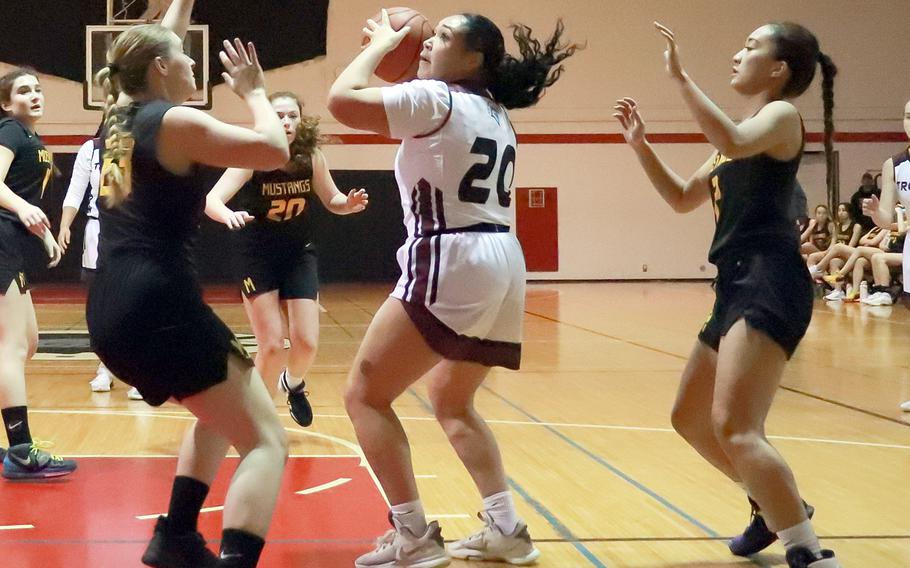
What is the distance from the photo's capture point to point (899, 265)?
48.1 ft

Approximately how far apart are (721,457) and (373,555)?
128cm

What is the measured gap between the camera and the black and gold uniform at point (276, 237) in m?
5.66

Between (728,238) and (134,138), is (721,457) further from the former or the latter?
(134,138)

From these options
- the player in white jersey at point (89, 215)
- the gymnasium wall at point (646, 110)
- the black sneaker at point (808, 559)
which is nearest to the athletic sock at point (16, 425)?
the player in white jersey at point (89, 215)

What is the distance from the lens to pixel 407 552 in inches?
137

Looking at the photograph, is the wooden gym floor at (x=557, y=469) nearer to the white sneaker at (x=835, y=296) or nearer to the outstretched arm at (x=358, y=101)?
the outstretched arm at (x=358, y=101)

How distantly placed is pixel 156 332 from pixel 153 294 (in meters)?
0.11

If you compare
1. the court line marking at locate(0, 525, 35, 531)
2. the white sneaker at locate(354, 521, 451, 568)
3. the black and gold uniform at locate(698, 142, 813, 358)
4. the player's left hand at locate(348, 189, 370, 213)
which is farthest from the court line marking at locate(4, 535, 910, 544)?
the player's left hand at locate(348, 189, 370, 213)

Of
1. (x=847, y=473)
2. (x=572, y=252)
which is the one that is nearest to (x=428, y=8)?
(x=572, y=252)

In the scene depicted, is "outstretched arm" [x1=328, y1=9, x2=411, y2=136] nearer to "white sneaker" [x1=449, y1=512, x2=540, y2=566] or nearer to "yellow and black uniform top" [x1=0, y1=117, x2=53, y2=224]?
"white sneaker" [x1=449, y1=512, x2=540, y2=566]

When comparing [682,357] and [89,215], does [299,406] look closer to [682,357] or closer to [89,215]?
[89,215]

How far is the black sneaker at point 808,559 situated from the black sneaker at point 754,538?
0.38m

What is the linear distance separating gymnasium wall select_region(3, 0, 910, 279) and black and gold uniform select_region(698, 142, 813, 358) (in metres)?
16.3

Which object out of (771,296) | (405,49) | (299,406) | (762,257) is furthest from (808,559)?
(299,406)
